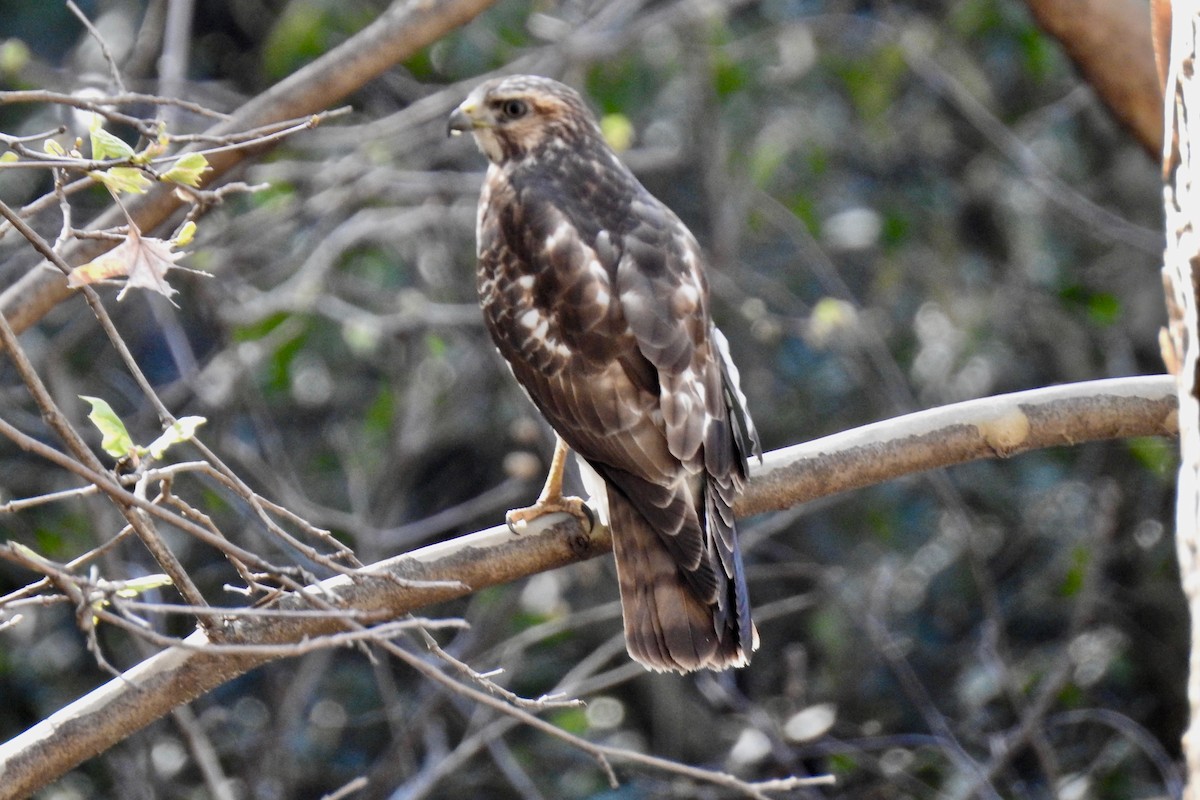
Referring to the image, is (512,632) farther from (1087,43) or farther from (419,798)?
(1087,43)

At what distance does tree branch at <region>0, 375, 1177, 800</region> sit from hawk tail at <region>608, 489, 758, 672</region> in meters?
0.08

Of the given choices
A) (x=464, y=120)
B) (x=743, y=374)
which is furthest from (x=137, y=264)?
(x=743, y=374)

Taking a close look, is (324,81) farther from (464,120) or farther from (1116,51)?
(1116,51)

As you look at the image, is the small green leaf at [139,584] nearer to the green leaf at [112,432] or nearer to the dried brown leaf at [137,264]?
the green leaf at [112,432]

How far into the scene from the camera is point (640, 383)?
9.96 ft

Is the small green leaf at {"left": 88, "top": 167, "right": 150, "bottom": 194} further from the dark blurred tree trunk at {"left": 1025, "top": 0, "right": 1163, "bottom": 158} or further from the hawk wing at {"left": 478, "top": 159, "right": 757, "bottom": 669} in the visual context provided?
the dark blurred tree trunk at {"left": 1025, "top": 0, "right": 1163, "bottom": 158}

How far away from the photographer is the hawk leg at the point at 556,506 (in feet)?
9.80

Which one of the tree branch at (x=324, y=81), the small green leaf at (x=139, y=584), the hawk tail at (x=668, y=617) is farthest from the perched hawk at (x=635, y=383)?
the small green leaf at (x=139, y=584)

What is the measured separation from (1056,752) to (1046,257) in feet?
6.41

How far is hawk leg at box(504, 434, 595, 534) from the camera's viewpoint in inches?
118

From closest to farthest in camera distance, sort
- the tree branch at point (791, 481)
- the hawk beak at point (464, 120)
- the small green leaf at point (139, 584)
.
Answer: the small green leaf at point (139, 584)
the tree branch at point (791, 481)
the hawk beak at point (464, 120)

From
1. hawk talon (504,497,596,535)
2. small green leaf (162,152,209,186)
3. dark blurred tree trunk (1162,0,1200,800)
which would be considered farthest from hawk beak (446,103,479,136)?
dark blurred tree trunk (1162,0,1200,800)

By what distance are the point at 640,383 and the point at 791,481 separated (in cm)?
49

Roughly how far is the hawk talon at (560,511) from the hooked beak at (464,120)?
3.57 feet
